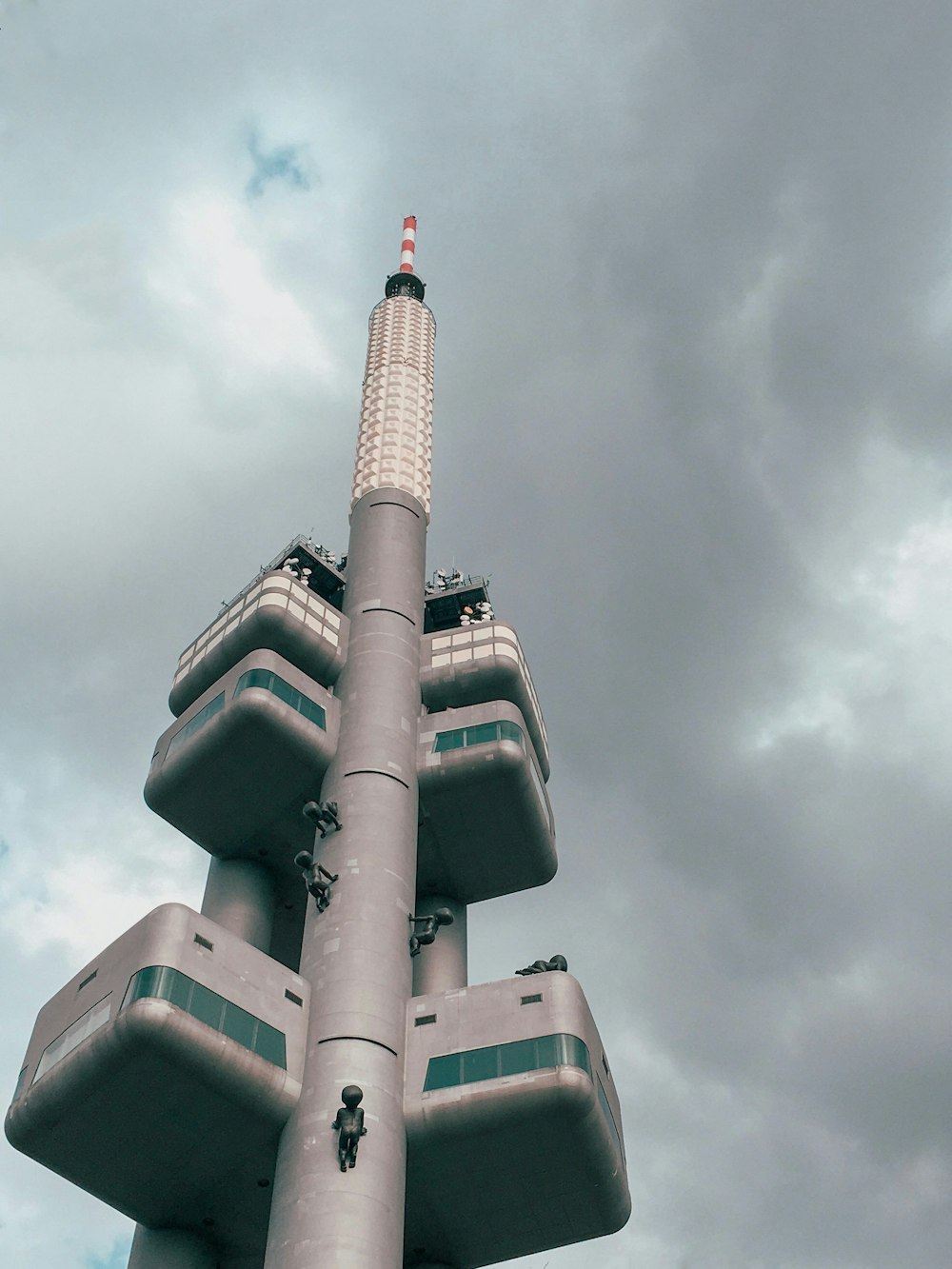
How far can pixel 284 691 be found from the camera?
6788cm

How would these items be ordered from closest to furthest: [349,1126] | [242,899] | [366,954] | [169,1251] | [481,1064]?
[349,1126] → [481,1064] → [366,954] → [169,1251] → [242,899]

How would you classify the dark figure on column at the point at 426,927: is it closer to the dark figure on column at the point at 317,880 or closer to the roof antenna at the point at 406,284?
the dark figure on column at the point at 317,880

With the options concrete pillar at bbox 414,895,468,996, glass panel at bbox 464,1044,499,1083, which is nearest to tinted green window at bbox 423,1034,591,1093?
glass panel at bbox 464,1044,499,1083

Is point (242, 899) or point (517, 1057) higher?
point (242, 899)

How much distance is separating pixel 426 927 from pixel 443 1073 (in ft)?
25.9

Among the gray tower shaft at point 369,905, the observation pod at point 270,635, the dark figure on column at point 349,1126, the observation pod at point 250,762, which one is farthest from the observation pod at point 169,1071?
the observation pod at point 270,635

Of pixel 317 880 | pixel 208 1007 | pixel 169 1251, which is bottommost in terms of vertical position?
pixel 169 1251

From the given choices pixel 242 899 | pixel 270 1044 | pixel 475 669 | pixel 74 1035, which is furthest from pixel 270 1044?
pixel 475 669

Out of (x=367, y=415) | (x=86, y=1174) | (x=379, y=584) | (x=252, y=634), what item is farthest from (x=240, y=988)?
(x=367, y=415)

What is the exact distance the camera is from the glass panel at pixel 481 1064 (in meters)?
53.8

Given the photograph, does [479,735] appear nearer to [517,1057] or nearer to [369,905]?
[369,905]

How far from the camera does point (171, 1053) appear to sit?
163 feet

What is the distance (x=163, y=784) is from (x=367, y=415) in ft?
120

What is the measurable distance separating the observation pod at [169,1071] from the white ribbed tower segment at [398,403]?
41216mm
